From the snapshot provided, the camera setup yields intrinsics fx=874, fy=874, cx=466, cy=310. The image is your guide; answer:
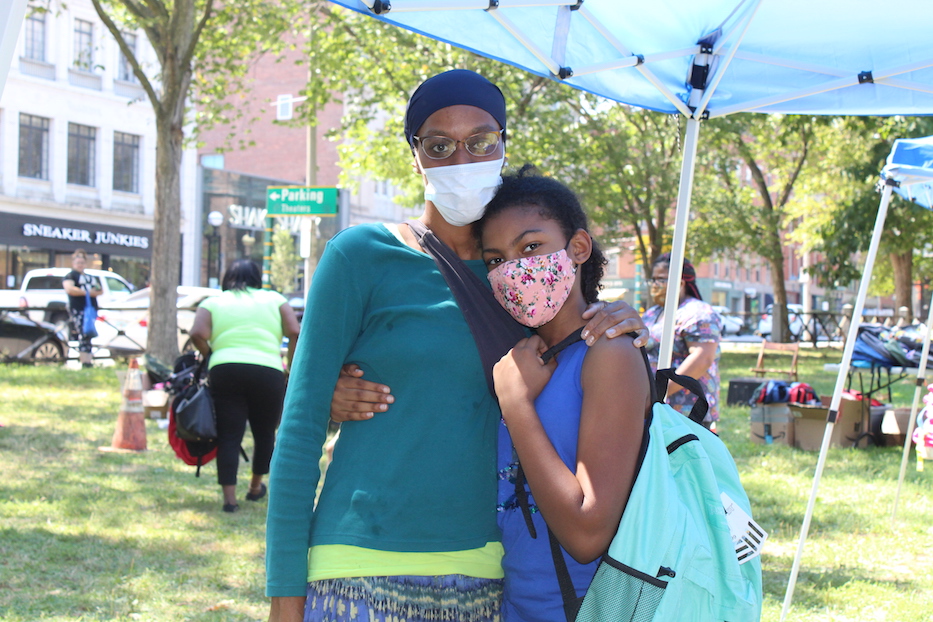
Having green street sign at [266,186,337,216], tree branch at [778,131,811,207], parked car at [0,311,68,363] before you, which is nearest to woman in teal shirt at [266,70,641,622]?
green street sign at [266,186,337,216]

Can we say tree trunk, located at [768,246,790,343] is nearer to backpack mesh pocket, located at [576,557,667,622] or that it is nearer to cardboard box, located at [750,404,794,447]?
cardboard box, located at [750,404,794,447]

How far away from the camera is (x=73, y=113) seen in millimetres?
33188

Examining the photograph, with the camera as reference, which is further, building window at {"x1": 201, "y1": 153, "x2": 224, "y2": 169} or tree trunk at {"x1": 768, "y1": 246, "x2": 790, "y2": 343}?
building window at {"x1": 201, "y1": 153, "x2": 224, "y2": 169}

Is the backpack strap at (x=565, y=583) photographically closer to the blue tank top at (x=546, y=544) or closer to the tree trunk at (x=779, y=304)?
the blue tank top at (x=546, y=544)

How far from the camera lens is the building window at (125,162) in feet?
115

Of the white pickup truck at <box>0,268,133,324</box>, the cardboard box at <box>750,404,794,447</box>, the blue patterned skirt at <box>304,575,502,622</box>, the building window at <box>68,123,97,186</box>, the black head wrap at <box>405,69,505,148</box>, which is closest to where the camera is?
the blue patterned skirt at <box>304,575,502,622</box>

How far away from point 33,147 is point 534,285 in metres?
34.5

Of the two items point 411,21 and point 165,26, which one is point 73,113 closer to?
point 165,26

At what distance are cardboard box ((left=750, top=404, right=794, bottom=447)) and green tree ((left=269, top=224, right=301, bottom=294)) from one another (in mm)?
33270

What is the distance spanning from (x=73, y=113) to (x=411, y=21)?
34.5 meters

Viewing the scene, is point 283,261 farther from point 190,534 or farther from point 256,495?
point 190,534

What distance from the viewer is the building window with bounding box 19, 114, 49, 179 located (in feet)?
104

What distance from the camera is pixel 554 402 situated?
180 centimetres

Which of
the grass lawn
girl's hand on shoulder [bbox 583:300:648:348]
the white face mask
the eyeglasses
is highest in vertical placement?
the eyeglasses
